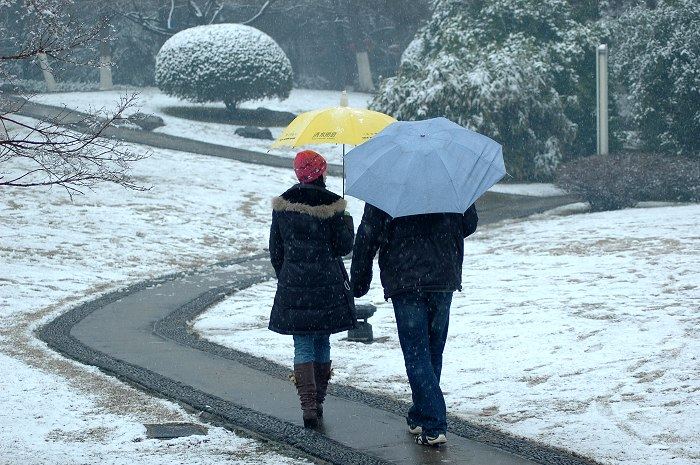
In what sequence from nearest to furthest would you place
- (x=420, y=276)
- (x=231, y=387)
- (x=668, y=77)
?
1. (x=420, y=276)
2. (x=231, y=387)
3. (x=668, y=77)

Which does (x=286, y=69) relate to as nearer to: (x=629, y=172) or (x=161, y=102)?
(x=161, y=102)

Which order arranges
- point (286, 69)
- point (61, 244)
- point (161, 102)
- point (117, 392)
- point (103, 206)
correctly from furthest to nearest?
point (161, 102) < point (286, 69) < point (103, 206) < point (61, 244) < point (117, 392)

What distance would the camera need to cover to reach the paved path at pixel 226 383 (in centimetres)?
606

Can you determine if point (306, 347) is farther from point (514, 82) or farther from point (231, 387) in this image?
point (514, 82)

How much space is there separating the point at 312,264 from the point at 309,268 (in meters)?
0.03

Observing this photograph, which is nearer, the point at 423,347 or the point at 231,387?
the point at 423,347

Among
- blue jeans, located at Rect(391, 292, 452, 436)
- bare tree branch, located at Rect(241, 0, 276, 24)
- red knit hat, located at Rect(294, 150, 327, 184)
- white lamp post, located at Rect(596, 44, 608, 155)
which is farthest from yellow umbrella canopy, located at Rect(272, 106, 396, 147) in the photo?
bare tree branch, located at Rect(241, 0, 276, 24)

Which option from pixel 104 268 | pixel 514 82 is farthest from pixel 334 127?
pixel 514 82

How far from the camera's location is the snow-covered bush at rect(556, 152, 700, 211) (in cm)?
2052

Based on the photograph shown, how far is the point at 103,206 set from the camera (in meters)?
19.2

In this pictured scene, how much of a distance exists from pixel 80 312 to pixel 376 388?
15.7 feet

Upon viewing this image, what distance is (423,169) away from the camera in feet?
19.8

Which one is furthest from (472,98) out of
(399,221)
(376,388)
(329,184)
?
(399,221)

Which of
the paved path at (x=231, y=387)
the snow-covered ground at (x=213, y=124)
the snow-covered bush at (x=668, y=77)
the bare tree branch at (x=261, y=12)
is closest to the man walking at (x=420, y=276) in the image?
the paved path at (x=231, y=387)
